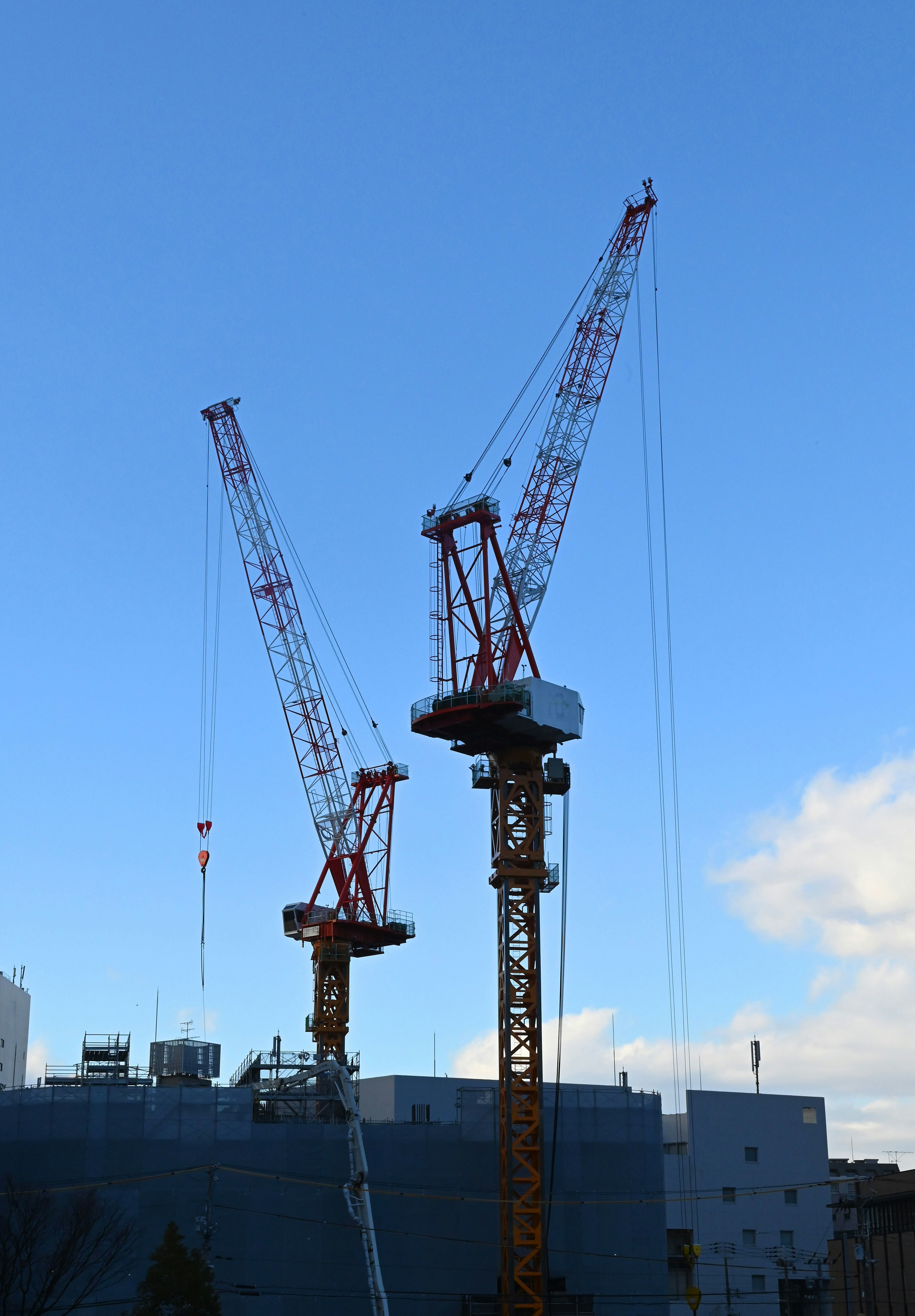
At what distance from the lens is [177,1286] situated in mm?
56219

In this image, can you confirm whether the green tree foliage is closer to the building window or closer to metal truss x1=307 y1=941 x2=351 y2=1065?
the building window

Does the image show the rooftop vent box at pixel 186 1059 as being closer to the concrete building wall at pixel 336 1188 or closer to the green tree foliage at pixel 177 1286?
the concrete building wall at pixel 336 1188

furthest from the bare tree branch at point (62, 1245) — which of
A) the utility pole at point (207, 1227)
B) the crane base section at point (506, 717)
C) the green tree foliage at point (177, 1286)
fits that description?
the crane base section at point (506, 717)

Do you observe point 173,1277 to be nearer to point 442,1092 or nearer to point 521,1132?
point 521,1132

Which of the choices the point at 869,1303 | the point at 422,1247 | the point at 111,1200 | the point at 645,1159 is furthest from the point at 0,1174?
the point at 869,1303

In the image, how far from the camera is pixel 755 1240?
346 ft

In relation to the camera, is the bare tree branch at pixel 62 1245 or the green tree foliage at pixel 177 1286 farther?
the bare tree branch at pixel 62 1245

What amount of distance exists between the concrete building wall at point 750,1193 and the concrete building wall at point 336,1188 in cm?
1277

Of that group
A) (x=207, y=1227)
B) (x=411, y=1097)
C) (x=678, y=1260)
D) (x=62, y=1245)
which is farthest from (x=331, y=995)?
(x=207, y=1227)

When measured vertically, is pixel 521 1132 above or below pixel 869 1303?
above

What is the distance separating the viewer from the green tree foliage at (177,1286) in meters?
55.9

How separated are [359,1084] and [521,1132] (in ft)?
165

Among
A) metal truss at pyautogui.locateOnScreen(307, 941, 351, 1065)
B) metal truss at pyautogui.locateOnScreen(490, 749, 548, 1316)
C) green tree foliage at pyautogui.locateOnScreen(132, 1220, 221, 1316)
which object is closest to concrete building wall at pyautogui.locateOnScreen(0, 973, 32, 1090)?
metal truss at pyautogui.locateOnScreen(307, 941, 351, 1065)

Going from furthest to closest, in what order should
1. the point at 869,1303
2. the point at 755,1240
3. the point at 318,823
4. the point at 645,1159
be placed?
1. the point at 318,823
2. the point at 869,1303
3. the point at 755,1240
4. the point at 645,1159
